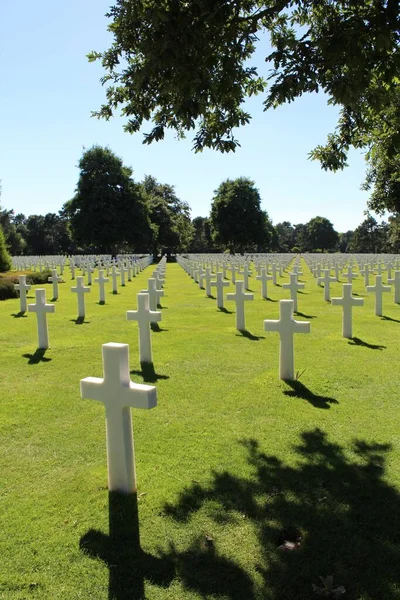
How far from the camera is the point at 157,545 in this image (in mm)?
2871

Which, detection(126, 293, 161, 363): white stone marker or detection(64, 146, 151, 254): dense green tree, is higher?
detection(64, 146, 151, 254): dense green tree

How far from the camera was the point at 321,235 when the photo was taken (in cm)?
10875

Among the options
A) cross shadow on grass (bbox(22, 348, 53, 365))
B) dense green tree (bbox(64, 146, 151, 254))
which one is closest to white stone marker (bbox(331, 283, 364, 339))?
cross shadow on grass (bbox(22, 348, 53, 365))

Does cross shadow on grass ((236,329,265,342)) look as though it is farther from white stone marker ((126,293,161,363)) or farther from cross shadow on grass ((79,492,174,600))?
cross shadow on grass ((79,492,174,600))

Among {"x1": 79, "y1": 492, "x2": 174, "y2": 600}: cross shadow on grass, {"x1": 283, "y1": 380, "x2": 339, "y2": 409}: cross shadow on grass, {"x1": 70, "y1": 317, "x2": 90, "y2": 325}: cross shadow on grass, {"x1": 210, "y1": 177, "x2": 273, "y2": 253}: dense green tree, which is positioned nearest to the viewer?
{"x1": 79, "y1": 492, "x2": 174, "y2": 600}: cross shadow on grass

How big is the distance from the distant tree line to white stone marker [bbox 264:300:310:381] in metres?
25.3

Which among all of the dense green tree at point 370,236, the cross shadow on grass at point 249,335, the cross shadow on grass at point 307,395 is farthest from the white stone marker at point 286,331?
the dense green tree at point 370,236

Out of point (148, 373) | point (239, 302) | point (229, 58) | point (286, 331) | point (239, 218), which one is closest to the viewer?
point (229, 58)

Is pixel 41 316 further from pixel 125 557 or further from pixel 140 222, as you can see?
pixel 140 222

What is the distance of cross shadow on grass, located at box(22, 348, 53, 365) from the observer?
24.4 feet

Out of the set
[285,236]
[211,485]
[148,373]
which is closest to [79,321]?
[148,373]

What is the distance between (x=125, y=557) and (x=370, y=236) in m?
105

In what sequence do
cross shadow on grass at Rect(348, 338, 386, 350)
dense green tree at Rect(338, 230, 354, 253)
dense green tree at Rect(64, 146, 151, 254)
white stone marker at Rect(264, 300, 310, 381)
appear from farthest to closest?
dense green tree at Rect(338, 230, 354, 253) → dense green tree at Rect(64, 146, 151, 254) → cross shadow on grass at Rect(348, 338, 386, 350) → white stone marker at Rect(264, 300, 310, 381)

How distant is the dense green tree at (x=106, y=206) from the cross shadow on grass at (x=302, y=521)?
43.8 meters
